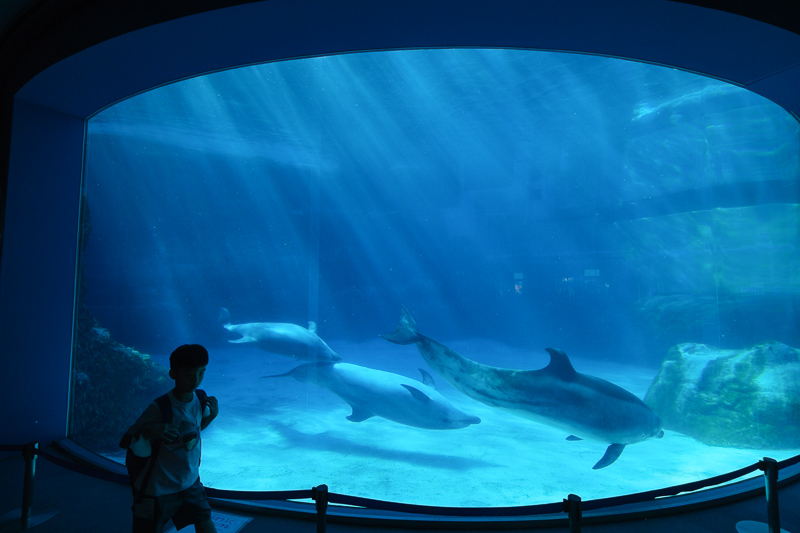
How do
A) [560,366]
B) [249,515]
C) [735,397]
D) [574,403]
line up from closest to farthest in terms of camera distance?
1. [249,515]
2. [574,403]
3. [560,366]
4. [735,397]

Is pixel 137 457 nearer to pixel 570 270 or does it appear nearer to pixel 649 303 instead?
pixel 649 303

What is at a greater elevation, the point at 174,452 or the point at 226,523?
the point at 174,452

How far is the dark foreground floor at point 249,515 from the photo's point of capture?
2.88 m

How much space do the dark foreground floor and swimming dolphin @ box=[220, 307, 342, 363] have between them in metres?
6.77

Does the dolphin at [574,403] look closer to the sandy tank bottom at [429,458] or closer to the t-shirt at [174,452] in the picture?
the sandy tank bottom at [429,458]

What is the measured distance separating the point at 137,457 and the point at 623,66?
81.4 feet

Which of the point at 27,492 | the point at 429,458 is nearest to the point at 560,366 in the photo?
the point at 429,458

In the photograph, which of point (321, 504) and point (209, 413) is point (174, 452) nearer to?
point (209, 413)

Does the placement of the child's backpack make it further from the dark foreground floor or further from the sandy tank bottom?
the sandy tank bottom

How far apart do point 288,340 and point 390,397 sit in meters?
4.25

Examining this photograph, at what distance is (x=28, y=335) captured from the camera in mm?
4516

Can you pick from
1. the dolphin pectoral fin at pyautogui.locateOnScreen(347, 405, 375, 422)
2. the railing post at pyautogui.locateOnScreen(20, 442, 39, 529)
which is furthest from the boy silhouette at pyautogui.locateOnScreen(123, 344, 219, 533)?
the dolphin pectoral fin at pyautogui.locateOnScreen(347, 405, 375, 422)

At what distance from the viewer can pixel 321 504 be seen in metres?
2.36

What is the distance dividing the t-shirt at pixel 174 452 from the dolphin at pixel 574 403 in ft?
16.2
